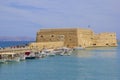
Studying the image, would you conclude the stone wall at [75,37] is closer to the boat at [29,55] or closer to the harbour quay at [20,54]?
the harbour quay at [20,54]

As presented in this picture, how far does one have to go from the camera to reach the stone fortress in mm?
62625

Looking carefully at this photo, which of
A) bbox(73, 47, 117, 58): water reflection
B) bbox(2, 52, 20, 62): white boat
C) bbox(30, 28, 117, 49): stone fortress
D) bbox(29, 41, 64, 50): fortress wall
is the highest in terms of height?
bbox(30, 28, 117, 49): stone fortress

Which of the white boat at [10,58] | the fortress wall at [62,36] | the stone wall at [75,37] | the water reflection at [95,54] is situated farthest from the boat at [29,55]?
the fortress wall at [62,36]

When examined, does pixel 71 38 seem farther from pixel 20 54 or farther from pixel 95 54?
pixel 20 54

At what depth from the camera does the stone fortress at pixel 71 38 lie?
2466 inches

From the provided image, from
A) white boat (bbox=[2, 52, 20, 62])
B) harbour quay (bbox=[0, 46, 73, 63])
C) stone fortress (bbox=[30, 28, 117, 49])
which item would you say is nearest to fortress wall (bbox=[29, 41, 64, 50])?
stone fortress (bbox=[30, 28, 117, 49])

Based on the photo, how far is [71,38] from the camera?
6297 cm

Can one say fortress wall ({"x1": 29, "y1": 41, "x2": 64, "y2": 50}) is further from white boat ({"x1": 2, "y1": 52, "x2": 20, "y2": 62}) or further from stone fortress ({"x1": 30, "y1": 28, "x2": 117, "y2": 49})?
white boat ({"x1": 2, "y1": 52, "x2": 20, "y2": 62})

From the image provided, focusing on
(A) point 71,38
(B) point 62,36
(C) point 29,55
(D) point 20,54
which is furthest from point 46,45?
(D) point 20,54

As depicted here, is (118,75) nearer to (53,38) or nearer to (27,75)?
(27,75)

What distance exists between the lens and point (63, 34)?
63719mm

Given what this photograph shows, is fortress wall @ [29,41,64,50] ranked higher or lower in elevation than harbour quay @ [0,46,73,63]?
higher

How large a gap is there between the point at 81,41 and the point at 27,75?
4127 centimetres

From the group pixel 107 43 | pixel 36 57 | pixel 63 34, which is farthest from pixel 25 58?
pixel 107 43
